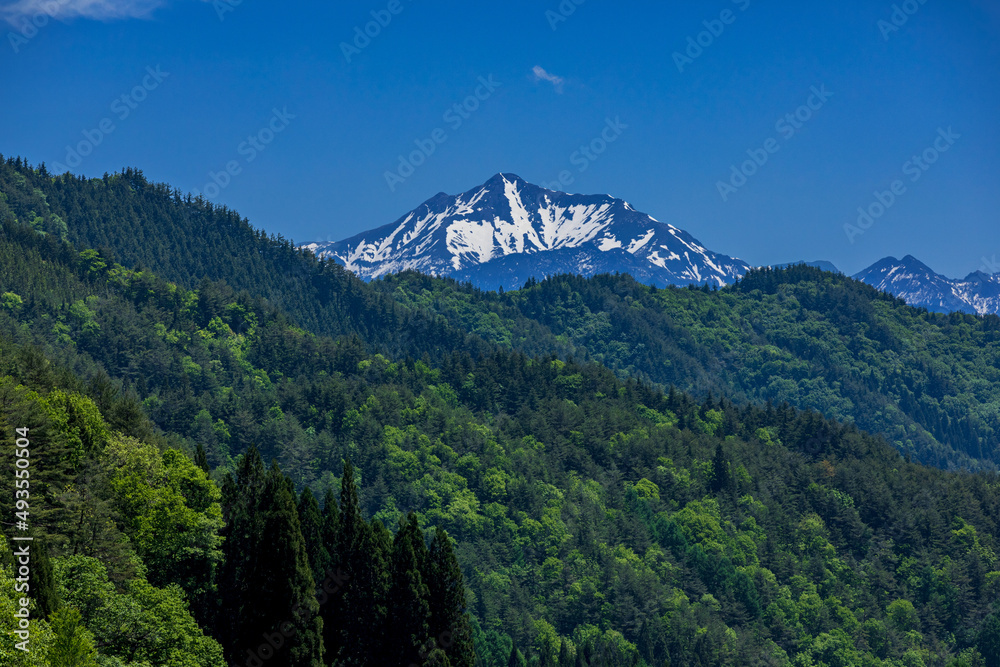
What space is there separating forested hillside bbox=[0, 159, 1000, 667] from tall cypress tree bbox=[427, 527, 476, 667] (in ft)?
0.46

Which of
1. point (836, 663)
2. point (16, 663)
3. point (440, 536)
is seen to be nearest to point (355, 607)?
point (440, 536)

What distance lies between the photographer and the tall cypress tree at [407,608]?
213 feet

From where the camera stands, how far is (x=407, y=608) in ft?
215

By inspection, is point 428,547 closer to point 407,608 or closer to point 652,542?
point 652,542

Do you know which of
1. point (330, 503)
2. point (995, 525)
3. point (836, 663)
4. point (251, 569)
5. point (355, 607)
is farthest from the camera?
point (995, 525)

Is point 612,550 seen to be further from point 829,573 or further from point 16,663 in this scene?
point 16,663

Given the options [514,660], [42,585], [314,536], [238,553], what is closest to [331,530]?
[314,536]

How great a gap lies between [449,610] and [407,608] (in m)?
2.77

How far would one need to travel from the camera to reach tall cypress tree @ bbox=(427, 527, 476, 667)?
65938 mm

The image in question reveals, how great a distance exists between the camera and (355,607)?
67000mm

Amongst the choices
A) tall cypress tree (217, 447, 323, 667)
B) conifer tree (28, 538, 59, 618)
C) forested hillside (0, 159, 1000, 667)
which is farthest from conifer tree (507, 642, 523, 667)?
conifer tree (28, 538, 59, 618)

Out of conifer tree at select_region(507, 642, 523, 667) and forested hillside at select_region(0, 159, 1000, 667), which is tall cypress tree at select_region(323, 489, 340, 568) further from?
conifer tree at select_region(507, 642, 523, 667)

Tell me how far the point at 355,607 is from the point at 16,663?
3228cm

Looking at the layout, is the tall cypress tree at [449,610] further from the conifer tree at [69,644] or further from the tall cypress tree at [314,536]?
the conifer tree at [69,644]
